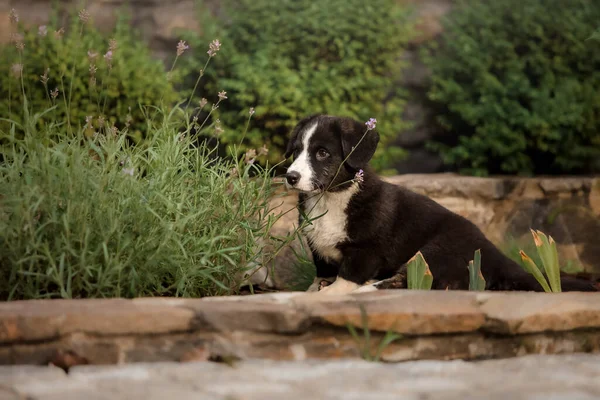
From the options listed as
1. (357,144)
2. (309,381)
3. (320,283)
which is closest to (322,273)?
(320,283)

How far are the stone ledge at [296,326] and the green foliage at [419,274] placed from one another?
1.50 feet

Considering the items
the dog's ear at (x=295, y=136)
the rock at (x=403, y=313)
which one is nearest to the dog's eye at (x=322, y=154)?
the dog's ear at (x=295, y=136)

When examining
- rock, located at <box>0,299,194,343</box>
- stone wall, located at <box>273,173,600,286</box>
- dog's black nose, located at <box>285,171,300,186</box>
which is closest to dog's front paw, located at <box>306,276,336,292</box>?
dog's black nose, located at <box>285,171,300,186</box>

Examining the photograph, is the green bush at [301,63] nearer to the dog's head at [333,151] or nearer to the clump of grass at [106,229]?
the dog's head at [333,151]

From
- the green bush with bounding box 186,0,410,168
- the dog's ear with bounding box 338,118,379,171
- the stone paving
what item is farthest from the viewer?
the green bush with bounding box 186,0,410,168

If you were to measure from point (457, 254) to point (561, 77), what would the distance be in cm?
351

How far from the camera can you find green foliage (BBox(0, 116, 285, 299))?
11.1ft

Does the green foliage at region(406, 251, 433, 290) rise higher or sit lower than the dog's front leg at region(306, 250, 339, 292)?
higher

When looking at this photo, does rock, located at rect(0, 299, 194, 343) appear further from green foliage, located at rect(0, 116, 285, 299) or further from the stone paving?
green foliage, located at rect(0, 116, 285, 299)

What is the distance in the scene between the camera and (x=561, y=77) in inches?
282

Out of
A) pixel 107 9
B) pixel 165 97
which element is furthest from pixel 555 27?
pixel 107 9

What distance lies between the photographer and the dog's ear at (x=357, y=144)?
4.36 meters

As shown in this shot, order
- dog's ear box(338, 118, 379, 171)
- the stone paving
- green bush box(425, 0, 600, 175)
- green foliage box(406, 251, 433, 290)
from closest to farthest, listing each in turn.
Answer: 1. the stone paving
2. green foliage box(406, 251, 433, 290)
3. dog's ear box(338, 118, 379, 171)
4. green bush box(425, 0, 600, 175)

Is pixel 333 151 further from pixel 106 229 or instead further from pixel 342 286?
pixel 106 229
